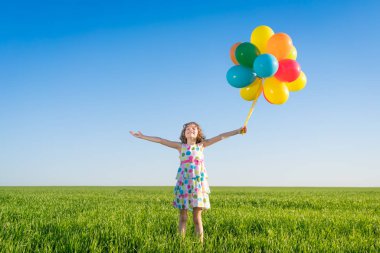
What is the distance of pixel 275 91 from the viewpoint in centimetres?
600

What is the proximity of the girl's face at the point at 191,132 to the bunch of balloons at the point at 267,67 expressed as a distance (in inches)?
42.7

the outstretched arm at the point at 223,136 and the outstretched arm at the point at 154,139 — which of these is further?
the outstretched arm at the point at 154,139

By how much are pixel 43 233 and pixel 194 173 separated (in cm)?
264

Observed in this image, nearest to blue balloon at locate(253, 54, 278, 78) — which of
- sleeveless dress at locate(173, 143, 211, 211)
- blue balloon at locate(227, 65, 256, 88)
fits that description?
blue balloon at locate(227, 65, 256, 88)

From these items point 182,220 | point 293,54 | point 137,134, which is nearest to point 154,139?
point 137,134

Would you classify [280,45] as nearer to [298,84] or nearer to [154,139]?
[298,84]

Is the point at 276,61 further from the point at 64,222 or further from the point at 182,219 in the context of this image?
the point at 64,222

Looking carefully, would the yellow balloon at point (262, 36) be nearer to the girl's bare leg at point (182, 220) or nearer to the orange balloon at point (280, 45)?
the orange balloon at point (280, 45)

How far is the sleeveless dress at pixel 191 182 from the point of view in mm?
5320

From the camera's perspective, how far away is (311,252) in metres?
4.72

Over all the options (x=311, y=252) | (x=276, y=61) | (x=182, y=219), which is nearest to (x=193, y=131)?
(x=182, y=219)

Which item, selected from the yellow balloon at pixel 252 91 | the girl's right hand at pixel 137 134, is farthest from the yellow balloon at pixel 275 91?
the girl's right hand at pixel 137 134

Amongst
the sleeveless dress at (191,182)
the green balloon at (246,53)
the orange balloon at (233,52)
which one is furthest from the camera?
the orange balloon at (233,52)

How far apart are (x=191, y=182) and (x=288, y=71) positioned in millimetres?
2511
